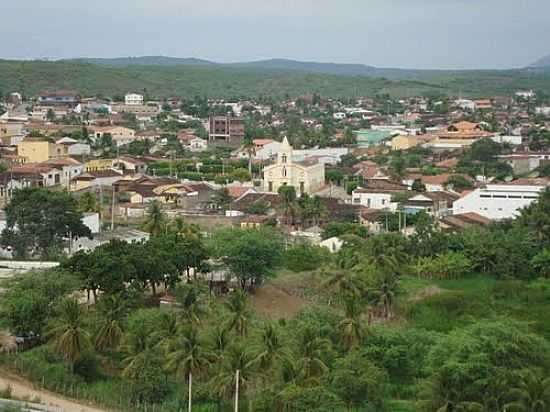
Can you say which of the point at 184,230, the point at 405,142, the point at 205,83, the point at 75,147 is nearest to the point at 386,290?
the point at 184,230

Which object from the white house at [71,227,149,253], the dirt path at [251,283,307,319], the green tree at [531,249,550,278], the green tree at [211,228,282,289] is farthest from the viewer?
the white house at [71,227,149,253]

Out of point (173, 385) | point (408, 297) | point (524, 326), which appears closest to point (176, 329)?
point (173, 385)

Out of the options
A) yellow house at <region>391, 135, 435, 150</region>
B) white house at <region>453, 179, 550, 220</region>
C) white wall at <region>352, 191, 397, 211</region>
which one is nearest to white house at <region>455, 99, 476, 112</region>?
yellow house at <region>391, 135, 435, 150</region>

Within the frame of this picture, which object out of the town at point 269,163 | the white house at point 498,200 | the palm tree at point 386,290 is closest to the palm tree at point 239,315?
the palm tree at point 386,290

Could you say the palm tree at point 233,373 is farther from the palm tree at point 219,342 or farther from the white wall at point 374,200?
the white wall at point 374,200

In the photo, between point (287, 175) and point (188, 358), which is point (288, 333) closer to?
point (188, 358)

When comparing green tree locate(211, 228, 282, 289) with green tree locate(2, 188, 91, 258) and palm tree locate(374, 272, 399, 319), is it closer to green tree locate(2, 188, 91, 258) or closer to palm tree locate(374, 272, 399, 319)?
palm tree locate(374, 272, 399, 319)

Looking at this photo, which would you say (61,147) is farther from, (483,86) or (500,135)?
(483,86)
